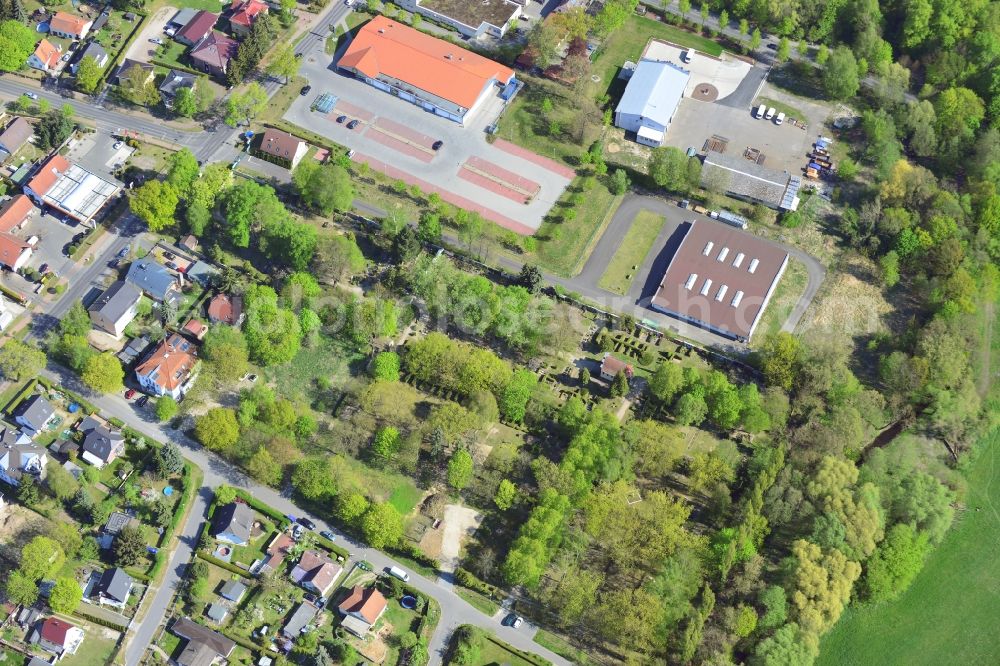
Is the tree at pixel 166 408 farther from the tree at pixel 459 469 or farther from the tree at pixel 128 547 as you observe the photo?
the tree at pixel 459 469

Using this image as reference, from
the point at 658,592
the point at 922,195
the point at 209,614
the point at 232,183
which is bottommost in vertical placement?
the point at 209,614

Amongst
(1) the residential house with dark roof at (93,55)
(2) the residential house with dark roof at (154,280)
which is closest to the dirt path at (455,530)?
(2) the residential house with dark roof at (154,280)

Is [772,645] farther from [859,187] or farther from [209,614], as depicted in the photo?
[859,187]

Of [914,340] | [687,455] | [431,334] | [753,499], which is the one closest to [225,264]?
[431,334]

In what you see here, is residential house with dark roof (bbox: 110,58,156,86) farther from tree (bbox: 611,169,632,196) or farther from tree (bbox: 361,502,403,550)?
tree (bbox: 361,502,403,550)

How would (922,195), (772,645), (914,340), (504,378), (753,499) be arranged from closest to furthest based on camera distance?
(772,645)
(753,499)
(504,378)
(914,340)
(922,195)

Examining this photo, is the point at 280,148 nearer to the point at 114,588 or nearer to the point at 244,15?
the point at 244,15
